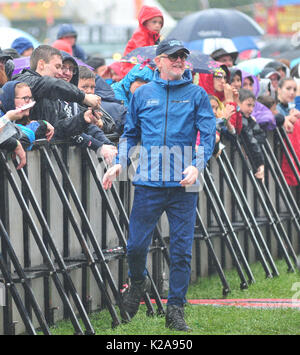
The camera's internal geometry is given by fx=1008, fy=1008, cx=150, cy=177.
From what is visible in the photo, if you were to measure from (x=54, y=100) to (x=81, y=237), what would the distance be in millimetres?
1149

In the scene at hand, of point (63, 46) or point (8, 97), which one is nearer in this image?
point (8, 97)

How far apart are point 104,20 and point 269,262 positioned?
57.5 meters

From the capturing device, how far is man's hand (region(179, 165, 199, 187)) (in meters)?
7.56

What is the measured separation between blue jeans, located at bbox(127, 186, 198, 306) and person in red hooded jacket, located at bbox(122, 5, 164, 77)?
3.65 meters

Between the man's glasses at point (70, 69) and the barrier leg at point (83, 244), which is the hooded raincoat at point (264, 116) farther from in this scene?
the barrier leg at point (83, 244)

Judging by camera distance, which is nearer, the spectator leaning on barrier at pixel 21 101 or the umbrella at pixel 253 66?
the spectator leaning on barrier at pixel 21 101

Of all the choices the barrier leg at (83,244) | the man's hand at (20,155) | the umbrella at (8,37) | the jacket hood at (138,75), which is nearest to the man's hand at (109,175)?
the barrier leg at (83,244)

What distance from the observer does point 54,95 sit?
8.05m

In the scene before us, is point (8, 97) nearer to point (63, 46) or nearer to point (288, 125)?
point (288, 125)

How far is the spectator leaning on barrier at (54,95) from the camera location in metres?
8.02

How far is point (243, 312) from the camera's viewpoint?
28.8ft

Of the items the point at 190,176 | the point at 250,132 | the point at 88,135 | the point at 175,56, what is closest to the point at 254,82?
the point at 250,132

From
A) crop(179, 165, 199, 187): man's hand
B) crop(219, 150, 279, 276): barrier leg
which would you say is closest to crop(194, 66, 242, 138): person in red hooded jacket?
crop(219, 150, 279, 276): barrier leg

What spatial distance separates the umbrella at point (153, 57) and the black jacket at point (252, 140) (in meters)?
0.91
